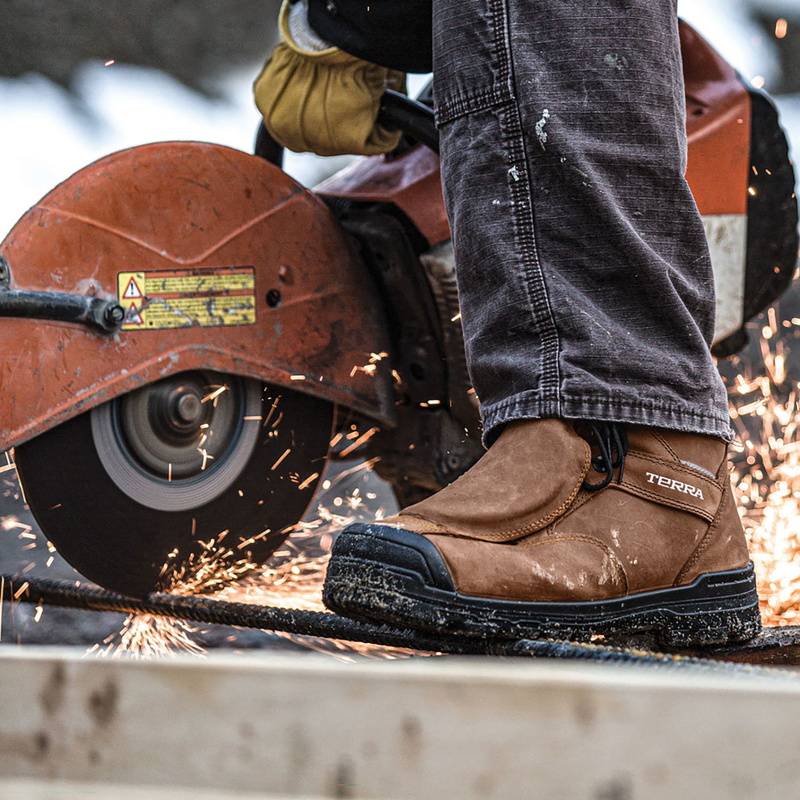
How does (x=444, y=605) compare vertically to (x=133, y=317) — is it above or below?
below

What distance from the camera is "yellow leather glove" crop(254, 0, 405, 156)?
4.47 ft

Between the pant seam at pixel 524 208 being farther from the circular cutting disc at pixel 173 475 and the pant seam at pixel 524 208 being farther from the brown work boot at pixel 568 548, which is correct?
the circular cutting disc at pixel 173 475

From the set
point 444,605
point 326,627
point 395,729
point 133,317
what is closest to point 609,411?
point 444,605

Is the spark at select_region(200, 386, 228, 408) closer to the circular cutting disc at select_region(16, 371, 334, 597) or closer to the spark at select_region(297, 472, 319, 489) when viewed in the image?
the circular cutting disc at select_region(16, 371, 334, 597)

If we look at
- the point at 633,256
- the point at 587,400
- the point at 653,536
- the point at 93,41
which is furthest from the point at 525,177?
the point at 93,41

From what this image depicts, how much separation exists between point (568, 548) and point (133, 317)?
2.41 feet

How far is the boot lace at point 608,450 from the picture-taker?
3.13 feet

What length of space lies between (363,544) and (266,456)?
0.65 m

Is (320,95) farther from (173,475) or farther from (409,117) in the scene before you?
(173,475)

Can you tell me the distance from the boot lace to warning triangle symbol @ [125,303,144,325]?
693 millimetres

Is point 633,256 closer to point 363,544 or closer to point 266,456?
point 363,544

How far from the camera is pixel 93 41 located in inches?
199

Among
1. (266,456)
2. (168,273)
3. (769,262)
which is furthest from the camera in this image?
(769,262)

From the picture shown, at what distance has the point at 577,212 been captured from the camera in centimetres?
94
